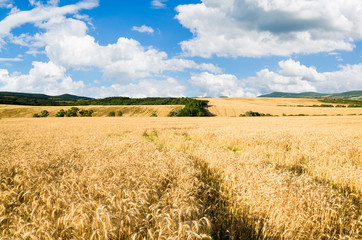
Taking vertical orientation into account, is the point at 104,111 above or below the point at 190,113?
above

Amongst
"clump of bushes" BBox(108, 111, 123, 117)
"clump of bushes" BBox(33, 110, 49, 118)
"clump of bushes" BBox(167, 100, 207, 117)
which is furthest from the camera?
"clump of bushes" BBox(108, 111, 123, 117)

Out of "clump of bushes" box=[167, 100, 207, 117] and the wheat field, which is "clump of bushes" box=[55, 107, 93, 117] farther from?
the wheat field

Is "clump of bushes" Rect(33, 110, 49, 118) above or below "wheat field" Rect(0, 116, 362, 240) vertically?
above

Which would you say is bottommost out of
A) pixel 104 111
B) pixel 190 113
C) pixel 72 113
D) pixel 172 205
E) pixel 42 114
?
pixel 172 205

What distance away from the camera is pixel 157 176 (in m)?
5.04

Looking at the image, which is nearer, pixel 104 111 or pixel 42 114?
pixel 42 114

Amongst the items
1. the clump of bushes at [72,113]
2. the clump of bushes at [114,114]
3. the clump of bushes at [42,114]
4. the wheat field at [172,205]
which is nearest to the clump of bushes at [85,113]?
the clump of bushes at [72,113]

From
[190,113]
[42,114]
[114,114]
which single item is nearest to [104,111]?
[114,114]

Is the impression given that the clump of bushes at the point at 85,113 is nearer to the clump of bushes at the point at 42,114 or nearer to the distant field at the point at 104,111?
the distant field at the point at 104,111

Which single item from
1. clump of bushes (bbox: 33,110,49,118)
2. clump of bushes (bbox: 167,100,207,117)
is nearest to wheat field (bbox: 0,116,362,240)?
clump of bushes (bbox: 167,100,207,117)

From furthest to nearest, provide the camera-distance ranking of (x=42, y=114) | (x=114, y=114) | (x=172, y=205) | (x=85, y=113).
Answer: (x=85, y=113) < (x=114, y=114) < (x=42, y=114) < (x=172, y=205)

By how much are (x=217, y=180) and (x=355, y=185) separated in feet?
12.3

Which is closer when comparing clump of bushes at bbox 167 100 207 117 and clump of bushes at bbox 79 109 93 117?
clump of bushes at bbox 167 100 207 117

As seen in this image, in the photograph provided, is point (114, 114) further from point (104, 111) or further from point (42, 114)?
point (42, 114)
